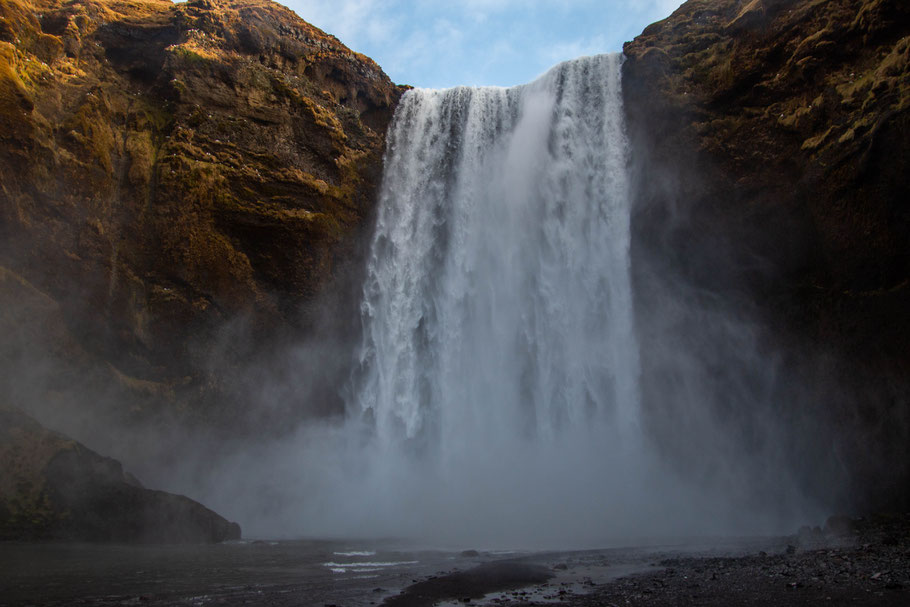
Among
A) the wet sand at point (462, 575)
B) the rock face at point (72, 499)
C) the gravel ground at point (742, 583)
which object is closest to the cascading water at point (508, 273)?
the wet sand at point (462, 575)

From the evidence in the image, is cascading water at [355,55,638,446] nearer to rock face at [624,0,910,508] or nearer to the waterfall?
the waterfall

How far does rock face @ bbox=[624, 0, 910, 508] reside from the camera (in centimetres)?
1510

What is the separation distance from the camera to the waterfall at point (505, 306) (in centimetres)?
1983

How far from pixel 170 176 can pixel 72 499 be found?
10.6m

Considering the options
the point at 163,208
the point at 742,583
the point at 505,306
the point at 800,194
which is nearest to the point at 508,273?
the point at 505,306

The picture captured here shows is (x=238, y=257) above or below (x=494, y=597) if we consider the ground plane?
above

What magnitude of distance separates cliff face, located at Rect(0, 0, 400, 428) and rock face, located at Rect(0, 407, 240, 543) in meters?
3.76

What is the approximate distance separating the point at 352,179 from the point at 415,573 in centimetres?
1785

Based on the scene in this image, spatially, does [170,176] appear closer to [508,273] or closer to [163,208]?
[163,208]

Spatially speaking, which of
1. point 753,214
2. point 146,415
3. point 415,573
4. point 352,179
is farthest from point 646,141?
point 146,415

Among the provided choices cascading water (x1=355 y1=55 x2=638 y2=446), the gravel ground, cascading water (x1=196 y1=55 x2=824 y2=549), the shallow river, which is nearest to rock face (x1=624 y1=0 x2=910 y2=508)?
cascading water (x1=196 y1=55 x2=824 y2=549)

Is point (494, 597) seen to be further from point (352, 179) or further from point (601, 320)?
point (352, 179)

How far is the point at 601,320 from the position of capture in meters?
21.1

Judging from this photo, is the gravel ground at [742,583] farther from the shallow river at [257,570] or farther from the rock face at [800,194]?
the rock face at [800,194]
